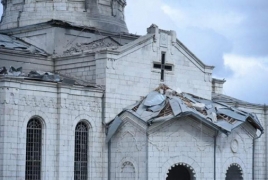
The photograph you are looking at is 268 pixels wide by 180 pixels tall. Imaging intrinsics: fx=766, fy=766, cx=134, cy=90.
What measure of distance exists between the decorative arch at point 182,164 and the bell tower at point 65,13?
12158mm

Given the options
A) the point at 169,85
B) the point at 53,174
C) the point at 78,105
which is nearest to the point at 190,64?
the point at 169,85

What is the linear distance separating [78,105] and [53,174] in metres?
3.85

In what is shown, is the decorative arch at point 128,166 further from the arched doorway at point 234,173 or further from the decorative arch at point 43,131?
the arched doorway at point 234,173

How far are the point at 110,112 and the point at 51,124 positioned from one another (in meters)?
4.00

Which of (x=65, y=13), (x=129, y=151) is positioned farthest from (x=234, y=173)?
(x=65, y=13)

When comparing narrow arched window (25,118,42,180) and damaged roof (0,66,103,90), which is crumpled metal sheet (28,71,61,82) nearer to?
damaged roof (0,66,103,90)

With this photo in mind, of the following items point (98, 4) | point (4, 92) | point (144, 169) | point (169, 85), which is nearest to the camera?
point (4, 92)

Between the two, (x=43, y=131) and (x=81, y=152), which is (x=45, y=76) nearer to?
(x=43, y=131)

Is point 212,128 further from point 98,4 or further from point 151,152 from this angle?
point 98,4

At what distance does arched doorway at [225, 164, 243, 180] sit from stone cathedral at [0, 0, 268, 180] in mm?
69

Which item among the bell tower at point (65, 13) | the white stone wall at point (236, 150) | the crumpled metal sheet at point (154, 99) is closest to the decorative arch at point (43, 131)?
the crumpled metal sheet at point (154, 99)

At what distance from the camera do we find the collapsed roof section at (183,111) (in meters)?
40.0

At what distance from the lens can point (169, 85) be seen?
44719 millimetres

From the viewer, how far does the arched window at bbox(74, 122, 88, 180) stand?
40.1 m
